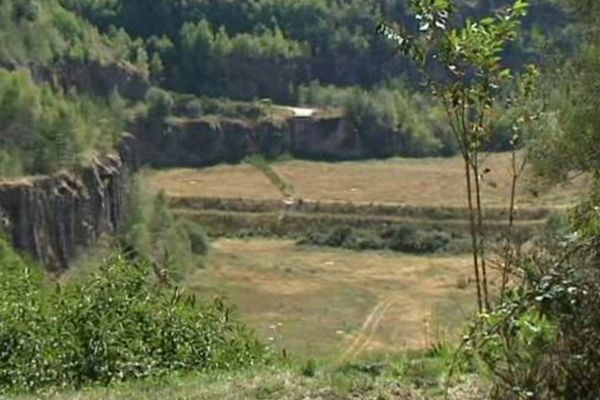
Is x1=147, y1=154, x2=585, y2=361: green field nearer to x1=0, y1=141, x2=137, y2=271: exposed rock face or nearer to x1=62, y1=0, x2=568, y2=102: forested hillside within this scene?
x1=0, y1=141, x2=137, y2=271: exposed rock face

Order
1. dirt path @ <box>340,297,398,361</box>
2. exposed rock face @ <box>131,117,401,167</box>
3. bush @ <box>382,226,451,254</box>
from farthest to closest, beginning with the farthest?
exposed rock face @ <box>131,117,401,167</box>
bush @ <box>382,226,451,254</box>
dirt path @ <box>340,297,398,361</box>

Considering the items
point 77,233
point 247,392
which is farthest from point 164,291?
point 77,233

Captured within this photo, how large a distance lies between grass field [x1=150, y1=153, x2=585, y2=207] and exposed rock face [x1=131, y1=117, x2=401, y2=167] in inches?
44.0

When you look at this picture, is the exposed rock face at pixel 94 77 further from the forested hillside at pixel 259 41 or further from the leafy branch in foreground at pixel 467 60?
the leafy branch in foreground at pixel 467 60

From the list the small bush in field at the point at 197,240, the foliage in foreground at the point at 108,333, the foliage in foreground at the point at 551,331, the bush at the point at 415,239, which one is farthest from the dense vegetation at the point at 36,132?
the foliage in foreground at the point at 551,331

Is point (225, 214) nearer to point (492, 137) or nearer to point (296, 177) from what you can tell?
point (296, 177)

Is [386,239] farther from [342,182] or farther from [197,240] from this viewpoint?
[342,182]

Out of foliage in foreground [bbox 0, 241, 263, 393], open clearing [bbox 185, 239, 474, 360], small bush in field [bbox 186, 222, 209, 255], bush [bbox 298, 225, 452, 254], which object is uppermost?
foliage in foreground [bbox 0, 241, 263, 393]

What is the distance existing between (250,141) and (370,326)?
1433 inches

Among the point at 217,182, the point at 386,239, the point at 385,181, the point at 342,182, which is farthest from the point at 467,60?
the point at 385,181

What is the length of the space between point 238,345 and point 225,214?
46347 mm

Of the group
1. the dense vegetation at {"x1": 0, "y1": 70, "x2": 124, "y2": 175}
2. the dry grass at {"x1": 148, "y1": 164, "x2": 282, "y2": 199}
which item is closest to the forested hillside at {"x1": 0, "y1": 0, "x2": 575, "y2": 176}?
the dry grass at {"x1": 148, "y1": 164, "x2": 282, "y2": 199}

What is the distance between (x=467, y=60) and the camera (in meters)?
6.73

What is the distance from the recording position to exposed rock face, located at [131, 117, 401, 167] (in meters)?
69.8
